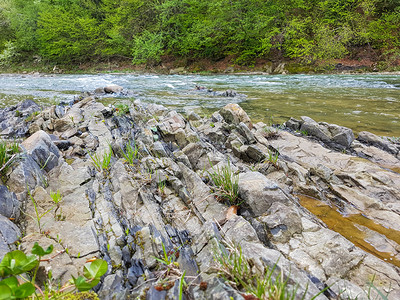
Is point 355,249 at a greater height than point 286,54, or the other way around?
point 286,54

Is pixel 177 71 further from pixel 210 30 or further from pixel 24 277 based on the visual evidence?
pixel 24 277

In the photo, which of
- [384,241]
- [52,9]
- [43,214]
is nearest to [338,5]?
[384,241]

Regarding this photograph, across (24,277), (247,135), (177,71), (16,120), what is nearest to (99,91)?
(16,120)

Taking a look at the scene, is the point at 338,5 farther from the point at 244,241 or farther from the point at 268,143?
the point at 244,241

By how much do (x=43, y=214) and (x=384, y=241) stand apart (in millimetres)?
4055

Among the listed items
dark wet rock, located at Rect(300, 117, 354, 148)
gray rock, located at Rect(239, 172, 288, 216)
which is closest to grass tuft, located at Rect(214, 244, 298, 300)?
gray rock, located at Rect(239, 172, 288, 216)

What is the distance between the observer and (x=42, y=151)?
343cm

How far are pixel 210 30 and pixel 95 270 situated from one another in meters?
32.5

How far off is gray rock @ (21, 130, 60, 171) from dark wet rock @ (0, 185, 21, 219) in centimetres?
96

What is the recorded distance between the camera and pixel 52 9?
39.5 m

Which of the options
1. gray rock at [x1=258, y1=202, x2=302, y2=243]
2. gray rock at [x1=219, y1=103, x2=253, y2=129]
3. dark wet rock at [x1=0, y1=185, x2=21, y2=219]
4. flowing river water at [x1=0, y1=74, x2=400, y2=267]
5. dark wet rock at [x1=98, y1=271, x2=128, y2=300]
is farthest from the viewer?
gray rock at [x1=219, y1=103, x2=253, y2=129]

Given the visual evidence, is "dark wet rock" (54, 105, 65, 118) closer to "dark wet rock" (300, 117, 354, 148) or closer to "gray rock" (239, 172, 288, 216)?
"gray rock" (239, 172, 288, 216)

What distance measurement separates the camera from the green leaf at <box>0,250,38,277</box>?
134 centimetres

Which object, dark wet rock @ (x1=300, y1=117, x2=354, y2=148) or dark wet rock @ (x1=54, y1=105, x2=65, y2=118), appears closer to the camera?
dark wet rock @ (x1=300, y1=117, x2=354, y2=148)
